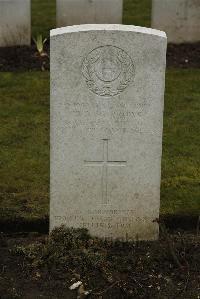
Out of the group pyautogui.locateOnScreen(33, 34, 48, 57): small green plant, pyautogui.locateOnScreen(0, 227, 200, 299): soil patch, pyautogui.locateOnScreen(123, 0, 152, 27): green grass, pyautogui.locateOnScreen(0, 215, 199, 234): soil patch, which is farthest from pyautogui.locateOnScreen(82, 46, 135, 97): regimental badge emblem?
pyautogui.locateOnScreen(123, 0, 152, 27): green grass

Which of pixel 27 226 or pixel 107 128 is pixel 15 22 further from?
pixel 107 128

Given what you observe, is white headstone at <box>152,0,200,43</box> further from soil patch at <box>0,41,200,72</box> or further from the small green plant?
the small green plant

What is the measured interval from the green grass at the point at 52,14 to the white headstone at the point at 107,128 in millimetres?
5803

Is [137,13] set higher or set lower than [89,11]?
lower

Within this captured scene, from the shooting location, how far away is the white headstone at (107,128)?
505 cm

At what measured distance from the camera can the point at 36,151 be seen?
735 cm

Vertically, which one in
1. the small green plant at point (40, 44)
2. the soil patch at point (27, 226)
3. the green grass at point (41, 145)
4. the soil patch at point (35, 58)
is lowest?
the soil patch at point (27, 226)

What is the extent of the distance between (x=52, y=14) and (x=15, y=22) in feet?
6.96

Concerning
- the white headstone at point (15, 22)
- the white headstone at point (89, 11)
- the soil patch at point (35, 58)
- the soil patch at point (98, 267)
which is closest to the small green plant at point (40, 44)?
the soil patch at point (35, 58)

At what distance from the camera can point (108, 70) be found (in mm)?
5113

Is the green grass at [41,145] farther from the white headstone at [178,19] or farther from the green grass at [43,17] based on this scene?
the green grass at [43,17]

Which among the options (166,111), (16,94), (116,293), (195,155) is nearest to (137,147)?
(116,293)

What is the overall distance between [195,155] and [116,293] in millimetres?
2680

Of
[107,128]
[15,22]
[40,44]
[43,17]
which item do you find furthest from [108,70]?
[43,17]
